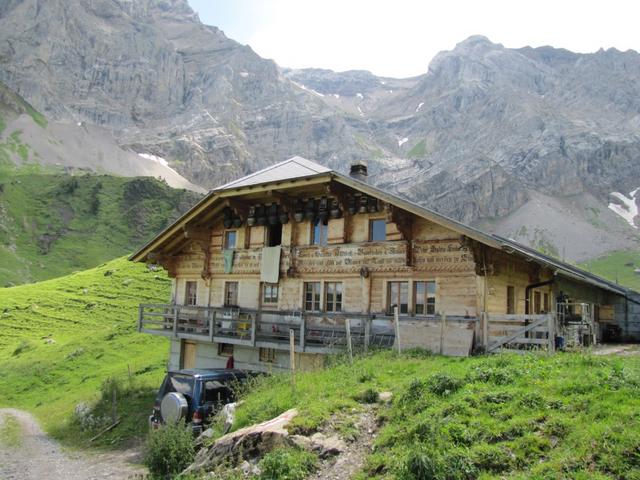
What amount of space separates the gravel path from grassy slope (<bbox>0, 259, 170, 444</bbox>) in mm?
1245

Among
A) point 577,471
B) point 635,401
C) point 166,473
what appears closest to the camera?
point 577,471

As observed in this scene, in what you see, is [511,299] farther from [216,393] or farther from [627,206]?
[627,206]

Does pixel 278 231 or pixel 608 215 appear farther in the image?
pixel 608 215

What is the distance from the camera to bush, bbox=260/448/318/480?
29.9ft

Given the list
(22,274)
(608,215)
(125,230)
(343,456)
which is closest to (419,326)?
(343,456)

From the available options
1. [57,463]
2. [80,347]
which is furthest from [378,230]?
[80,347]

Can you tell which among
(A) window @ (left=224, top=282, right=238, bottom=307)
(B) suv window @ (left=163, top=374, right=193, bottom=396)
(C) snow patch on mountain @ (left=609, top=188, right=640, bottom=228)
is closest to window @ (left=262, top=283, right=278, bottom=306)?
(A) window @ (left=224, top=282, right=238, bottom=307)

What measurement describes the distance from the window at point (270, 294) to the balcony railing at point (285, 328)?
54cm

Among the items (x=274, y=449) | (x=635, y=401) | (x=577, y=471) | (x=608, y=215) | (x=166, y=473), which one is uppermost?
(x=608, y=215)

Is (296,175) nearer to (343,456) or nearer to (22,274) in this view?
(343,456)

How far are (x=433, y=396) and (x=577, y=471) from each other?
132 inches

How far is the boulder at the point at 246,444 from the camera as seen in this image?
10.2m

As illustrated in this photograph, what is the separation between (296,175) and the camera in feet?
66.7

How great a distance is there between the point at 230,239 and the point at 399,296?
8.73m
